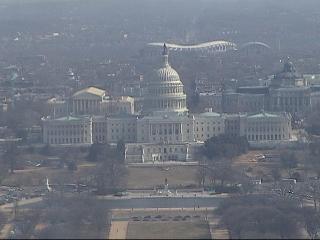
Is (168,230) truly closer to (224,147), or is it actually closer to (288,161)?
(288,161)

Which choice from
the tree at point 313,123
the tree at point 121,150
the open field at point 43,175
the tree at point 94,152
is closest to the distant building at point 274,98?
the tree at point 313,123

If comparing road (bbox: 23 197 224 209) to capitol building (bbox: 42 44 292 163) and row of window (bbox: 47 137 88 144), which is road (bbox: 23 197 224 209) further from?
row of window (bbox: 47 137 88 144)

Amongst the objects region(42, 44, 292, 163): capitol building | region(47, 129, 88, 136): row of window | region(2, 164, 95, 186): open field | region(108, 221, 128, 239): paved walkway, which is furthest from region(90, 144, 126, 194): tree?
region(108, 221, 128, 239): paved walkway

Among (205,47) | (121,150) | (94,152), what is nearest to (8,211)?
(94,152)

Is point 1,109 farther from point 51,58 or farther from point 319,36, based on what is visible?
point 319,36

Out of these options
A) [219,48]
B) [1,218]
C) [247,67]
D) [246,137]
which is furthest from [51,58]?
[1,218]

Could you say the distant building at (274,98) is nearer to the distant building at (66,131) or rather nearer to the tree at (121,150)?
the distant building at (66,131)

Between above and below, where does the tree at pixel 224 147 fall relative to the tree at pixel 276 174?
above
